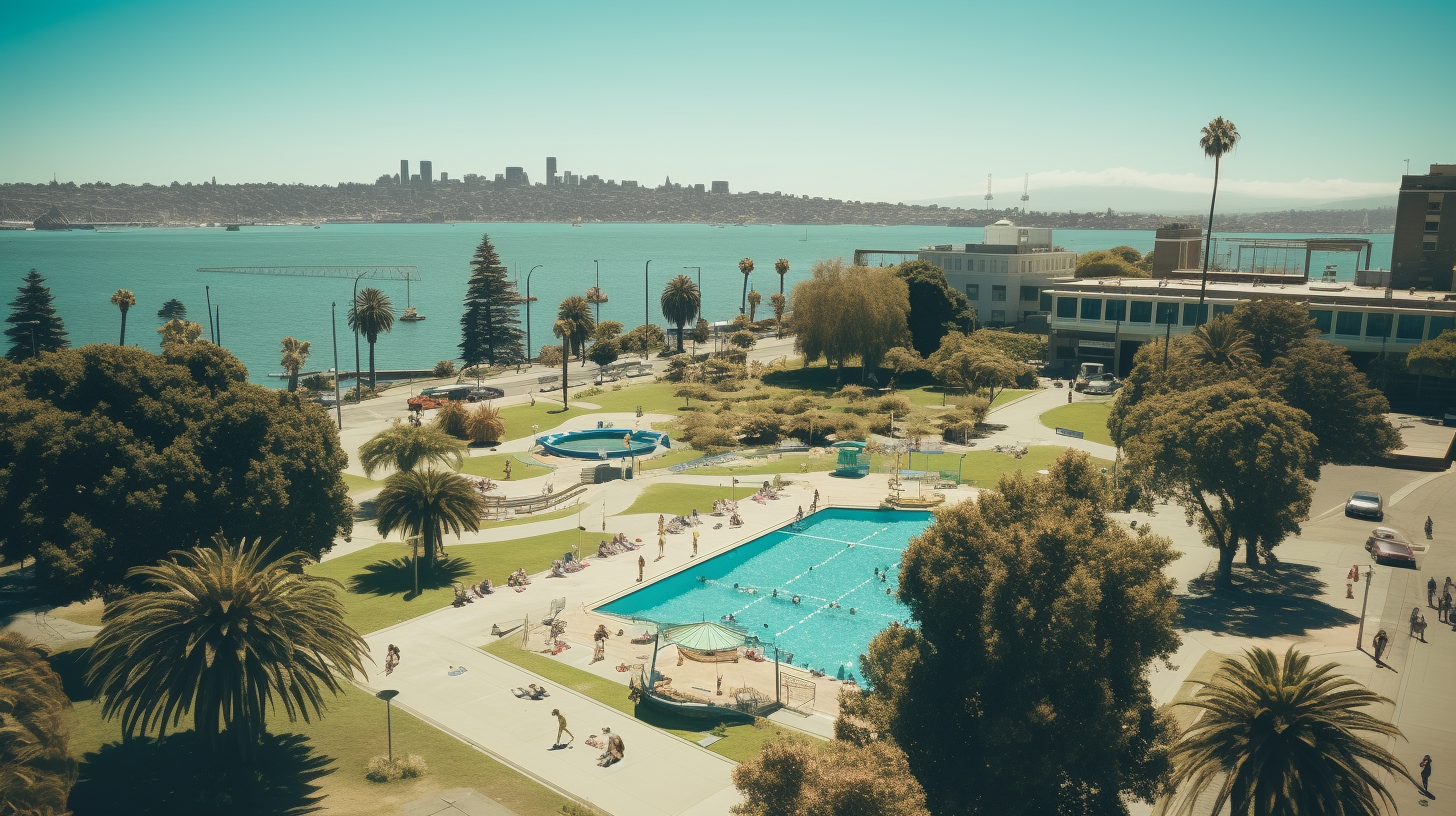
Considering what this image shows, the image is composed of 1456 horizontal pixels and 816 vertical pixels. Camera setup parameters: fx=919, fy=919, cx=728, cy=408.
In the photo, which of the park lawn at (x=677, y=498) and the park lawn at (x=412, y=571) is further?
the park lawn at (x=677, y=498)

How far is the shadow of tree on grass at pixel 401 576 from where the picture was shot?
3422 centimetres

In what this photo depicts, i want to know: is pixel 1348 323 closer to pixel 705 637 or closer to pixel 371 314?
pixel 705 637

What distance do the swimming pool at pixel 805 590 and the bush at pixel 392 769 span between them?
11803 mm

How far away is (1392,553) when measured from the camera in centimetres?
3612

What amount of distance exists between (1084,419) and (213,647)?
56.2 metres

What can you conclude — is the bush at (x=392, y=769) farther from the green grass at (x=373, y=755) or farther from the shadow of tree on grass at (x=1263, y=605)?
the shadow of tree on grass at (x=1263, y=605)

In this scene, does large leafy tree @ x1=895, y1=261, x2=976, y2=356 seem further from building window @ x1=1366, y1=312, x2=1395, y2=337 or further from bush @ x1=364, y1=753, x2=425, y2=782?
bush @ x1=364, y1=753, x2=425, y2=782

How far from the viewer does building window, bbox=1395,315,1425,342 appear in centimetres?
6406

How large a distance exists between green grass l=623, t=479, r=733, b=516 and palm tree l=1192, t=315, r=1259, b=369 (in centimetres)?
2520

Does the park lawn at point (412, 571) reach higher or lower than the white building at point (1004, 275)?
lower

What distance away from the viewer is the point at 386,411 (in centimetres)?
6788

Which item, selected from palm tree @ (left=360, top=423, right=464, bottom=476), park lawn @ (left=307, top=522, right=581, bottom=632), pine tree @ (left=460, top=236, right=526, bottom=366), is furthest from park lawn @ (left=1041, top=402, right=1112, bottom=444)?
pine tree @ (left=460, top=236, right=526, bottom=366)

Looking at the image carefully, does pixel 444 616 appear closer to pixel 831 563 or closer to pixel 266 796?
pixel 266 796

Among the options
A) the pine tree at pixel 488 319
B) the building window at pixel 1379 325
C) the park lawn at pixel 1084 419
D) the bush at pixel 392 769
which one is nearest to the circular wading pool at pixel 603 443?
the park lawn at pixel 1084 419
